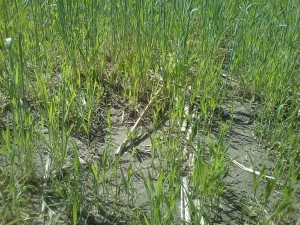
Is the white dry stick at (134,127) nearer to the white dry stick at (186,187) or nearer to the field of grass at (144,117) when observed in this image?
the field of grass at (144,117)

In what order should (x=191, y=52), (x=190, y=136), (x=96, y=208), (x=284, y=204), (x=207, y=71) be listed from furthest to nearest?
1. (x=191, y=52)
2. (x=207, y=71)
3. (x=190, y=136)
4. (x=96, y=208)
5. (x=284, y=204)

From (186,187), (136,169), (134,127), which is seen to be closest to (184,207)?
(186,187)

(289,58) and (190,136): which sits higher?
(289,58)

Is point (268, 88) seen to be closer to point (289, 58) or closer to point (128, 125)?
point (289, 58)

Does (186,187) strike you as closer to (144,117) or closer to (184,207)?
(184,207)

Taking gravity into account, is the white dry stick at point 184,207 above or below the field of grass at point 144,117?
below

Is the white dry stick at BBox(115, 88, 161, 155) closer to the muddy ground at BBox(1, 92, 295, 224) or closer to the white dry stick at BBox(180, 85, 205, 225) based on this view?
the muddy ground at BBox(1, 92, 295, 224)

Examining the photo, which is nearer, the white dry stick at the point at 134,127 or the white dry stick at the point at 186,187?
the white dry stick at the point at 186,187

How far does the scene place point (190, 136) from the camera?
1.79m

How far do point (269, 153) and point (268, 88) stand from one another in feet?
1.37

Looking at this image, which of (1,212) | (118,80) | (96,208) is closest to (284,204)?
(96,208)

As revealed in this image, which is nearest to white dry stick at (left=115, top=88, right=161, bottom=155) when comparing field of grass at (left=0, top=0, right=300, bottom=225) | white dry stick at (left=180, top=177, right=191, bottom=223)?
field of grass at (left=0, top=0, right=300, bottom=225)

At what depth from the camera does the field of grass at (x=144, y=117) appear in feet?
4.57

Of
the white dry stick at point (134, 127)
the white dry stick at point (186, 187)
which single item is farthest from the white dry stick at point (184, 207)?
the white dry stick at point (134, 127)
